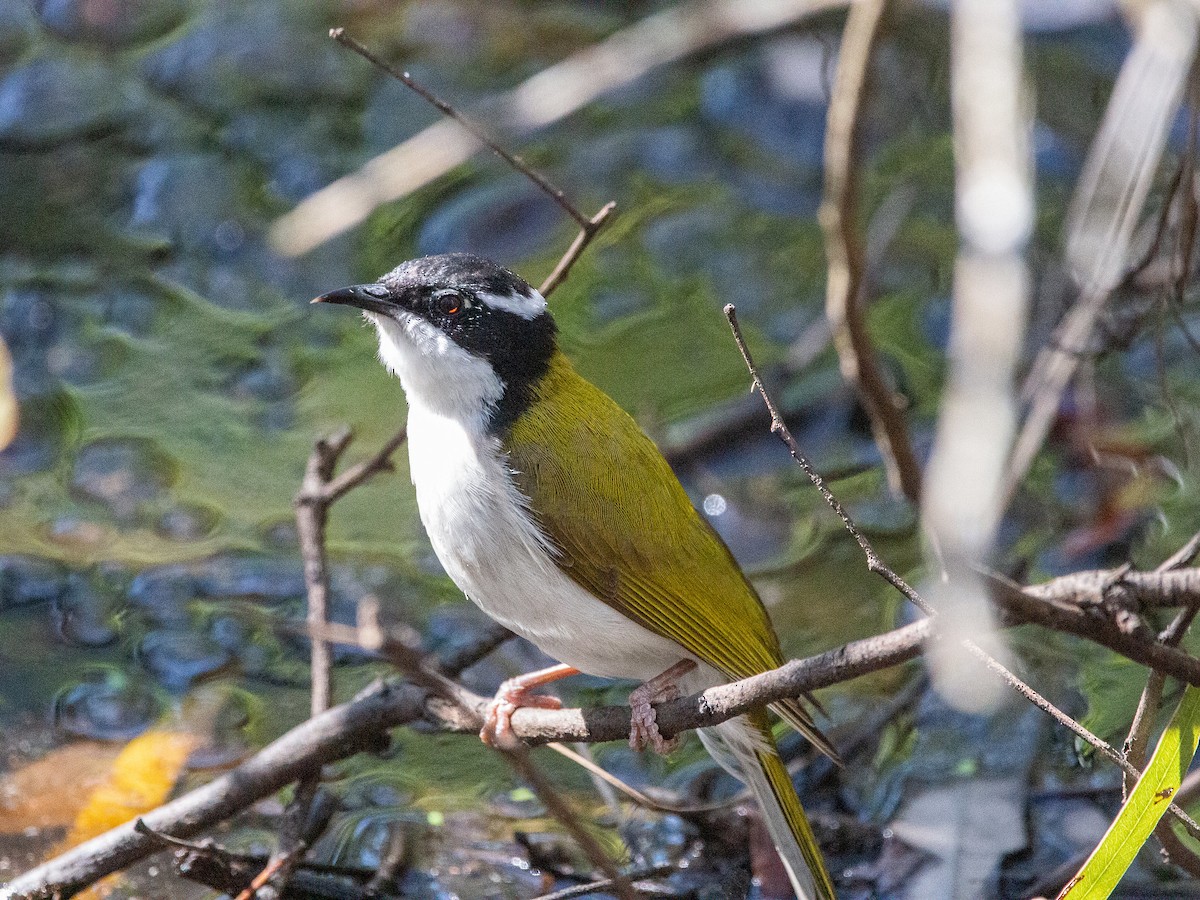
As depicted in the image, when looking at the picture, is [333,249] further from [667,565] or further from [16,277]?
[667,565]

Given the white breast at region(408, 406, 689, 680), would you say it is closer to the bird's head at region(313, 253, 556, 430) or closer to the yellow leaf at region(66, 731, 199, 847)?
the bird's head at region(313, 253, 556, 430)

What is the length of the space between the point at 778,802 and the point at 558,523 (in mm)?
1024

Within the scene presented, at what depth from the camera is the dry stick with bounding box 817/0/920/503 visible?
3598mm

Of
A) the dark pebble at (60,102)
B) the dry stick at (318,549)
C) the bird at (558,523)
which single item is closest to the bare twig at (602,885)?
the bird at (558,523)

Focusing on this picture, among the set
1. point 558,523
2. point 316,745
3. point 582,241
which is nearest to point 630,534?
point 558,523

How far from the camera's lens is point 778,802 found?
14.4 ft

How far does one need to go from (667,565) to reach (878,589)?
6.14ft

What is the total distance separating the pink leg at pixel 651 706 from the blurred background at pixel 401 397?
26.9 inches

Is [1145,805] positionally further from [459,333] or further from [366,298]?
[366,298]

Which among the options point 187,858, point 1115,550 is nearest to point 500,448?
point 187,858

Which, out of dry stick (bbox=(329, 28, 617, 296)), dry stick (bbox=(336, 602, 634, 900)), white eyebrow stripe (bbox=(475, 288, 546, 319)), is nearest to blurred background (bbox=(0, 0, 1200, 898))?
dry stick (bbox=(329, 28, 617, 296))

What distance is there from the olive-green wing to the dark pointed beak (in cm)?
52

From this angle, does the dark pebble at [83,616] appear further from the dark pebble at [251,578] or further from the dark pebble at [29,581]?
the dark pebble at [251,578]

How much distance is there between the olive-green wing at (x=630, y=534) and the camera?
4320mm
